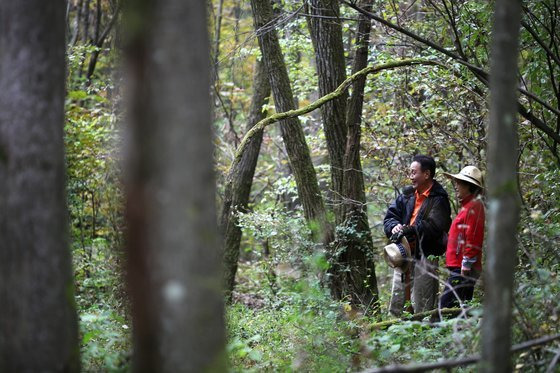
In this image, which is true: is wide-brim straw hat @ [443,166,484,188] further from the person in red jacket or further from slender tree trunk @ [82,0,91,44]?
slender tree trunk @ [82,0,91,44]

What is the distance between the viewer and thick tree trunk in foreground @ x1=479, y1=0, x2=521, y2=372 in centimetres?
355

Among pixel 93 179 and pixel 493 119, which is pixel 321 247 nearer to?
pixel 93 179

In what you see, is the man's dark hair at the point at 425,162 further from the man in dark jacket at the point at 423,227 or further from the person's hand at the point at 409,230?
the person's hand at the point at 409,230

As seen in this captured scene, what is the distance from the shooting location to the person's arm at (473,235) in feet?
23.7

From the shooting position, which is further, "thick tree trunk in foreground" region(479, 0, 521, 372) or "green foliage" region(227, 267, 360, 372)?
"green foliage" region(227, 267, 360, 372)

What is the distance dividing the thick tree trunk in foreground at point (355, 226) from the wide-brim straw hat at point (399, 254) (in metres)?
1.26

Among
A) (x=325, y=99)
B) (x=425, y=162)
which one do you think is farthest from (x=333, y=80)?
(x=425, y=162)

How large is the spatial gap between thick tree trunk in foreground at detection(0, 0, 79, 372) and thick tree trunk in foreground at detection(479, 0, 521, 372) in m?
2.34

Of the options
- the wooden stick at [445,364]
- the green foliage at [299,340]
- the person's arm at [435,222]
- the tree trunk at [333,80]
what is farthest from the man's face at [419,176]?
the wooden stick at [445,364]

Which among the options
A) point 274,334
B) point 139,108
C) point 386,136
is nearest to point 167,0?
point 139,108

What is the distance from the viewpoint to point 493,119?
361 centimetres

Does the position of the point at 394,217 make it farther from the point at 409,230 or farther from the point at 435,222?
the point at 435,222

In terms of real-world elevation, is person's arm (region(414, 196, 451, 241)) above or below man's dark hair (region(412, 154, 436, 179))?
below

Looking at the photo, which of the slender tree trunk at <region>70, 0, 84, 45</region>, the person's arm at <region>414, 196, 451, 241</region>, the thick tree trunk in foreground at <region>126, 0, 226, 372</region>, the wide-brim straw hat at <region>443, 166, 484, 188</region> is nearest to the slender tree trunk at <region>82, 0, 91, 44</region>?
the slender tree trunk at <region>70, 0, 84, 45</region>
